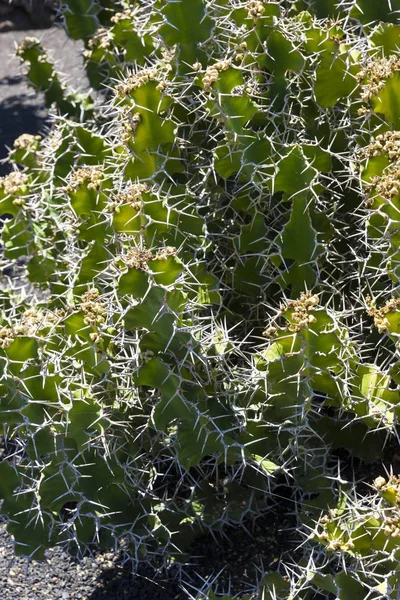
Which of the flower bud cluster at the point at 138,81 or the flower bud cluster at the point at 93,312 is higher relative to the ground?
the flower bud cluster at the point at 138,81

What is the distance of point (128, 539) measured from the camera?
9.95 feet

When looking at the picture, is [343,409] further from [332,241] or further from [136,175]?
[136,175]

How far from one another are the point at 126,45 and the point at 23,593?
2.12 meters

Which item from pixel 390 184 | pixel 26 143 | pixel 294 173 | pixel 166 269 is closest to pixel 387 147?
pixel 390 184

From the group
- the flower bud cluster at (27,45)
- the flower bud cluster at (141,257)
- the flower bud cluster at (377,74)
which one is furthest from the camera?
the flower bud cluster at (27,45)

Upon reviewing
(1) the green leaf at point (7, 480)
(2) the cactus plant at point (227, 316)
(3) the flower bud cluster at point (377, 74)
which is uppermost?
(3) the flower bud cluster at point (377, 74)

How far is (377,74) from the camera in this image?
2.73m

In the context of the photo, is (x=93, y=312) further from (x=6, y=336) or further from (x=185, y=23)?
(x=185, y=23)

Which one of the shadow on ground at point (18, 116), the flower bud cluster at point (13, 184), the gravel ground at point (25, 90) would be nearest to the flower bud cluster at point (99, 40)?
the flower bud cluster at point (13, 184)

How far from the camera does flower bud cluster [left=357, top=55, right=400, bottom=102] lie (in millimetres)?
2727

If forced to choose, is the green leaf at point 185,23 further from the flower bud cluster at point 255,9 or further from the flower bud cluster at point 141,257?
the flower bud cluster at point 141,257

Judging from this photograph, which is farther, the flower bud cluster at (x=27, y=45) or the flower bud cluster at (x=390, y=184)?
the flower bud cluster at (x=27, y=45)

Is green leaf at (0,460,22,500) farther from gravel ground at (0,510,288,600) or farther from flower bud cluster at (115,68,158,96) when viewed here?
flower bud cluster at (115,68,158,96)

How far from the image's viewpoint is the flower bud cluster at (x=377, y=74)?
2.73 m
